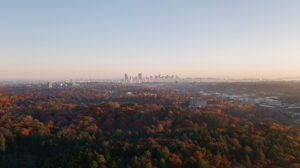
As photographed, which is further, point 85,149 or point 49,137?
point 49,137

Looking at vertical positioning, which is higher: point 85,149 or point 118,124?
point 85,149

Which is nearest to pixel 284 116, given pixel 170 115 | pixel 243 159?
pixel 170 115

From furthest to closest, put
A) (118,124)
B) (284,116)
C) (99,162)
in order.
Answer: (284,116) < (118,124) < (99,162)

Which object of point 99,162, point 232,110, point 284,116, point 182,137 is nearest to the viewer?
point 99,162

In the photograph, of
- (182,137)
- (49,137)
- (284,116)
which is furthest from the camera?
(284,116)

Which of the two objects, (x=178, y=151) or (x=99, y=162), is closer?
(x=99, y=162)

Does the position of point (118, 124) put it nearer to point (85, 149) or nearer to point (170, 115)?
point (170, 115)

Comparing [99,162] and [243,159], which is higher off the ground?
[99,162]

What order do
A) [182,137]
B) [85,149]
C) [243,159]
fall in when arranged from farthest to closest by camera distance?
[182,137] < [243,159] < [85,149]

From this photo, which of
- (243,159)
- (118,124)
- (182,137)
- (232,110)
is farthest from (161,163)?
(232,110)

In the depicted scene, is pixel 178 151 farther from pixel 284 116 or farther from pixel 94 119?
pixel 284 116
